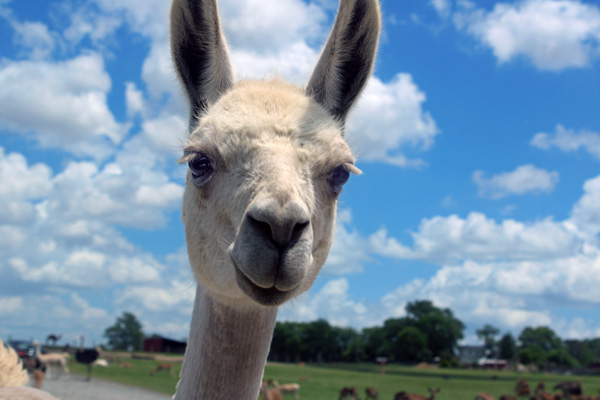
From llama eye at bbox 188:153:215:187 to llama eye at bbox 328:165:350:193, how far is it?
35.5 inches

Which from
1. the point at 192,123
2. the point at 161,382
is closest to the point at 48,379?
the point at 161,382

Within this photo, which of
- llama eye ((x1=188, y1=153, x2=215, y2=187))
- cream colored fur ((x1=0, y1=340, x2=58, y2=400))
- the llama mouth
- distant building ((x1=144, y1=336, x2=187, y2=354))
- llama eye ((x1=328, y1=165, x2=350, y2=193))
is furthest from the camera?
distant building ((x1=144, y1=336, x2=187, y2=354))

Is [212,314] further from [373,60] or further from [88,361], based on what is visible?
[88,361]

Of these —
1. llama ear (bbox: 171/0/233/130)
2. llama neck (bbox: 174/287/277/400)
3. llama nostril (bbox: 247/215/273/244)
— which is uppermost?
llama ear (bbox: 171/0/233/130)

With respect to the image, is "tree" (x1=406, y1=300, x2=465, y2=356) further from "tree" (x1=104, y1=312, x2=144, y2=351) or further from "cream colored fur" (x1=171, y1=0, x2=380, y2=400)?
"cream colored fur" (x1=171, y1=0, x2=380, y2=400)

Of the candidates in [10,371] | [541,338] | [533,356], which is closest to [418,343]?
[533,356]

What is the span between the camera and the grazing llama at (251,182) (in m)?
3.07

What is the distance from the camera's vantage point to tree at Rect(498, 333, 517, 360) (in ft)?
586

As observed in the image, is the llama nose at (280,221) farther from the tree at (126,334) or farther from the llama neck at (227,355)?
the tree at (126,334)

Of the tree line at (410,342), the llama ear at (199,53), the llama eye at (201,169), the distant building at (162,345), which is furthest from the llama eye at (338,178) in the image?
the tree line at (410,342)

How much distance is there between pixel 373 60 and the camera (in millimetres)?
4488

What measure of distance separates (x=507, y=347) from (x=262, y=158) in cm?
Result: 20099

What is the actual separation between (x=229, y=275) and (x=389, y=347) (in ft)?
567

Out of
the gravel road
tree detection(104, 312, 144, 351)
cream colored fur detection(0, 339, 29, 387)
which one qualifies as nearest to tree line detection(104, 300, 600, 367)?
tree detection(104, 312, 144, 351)
